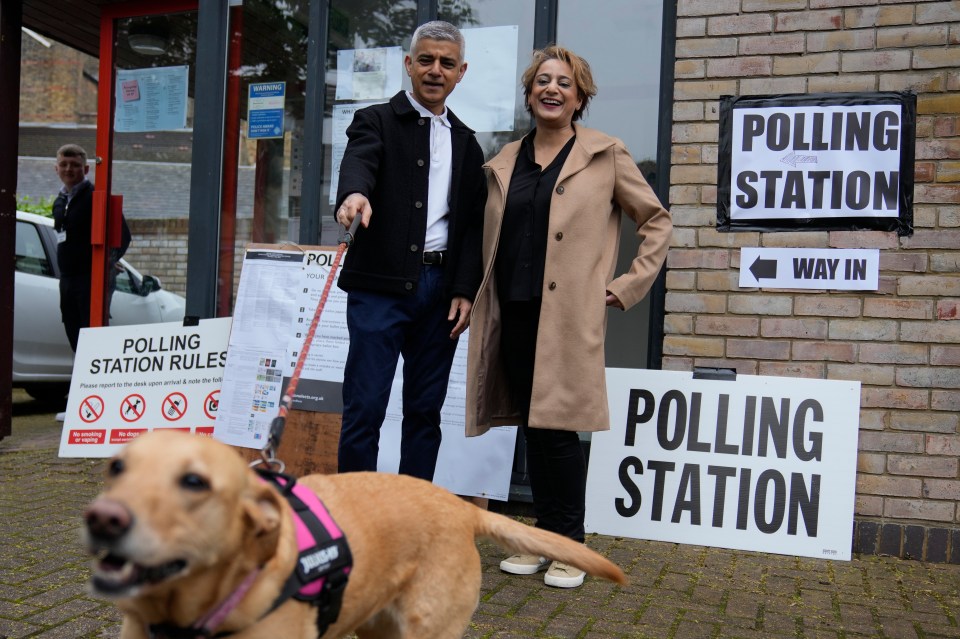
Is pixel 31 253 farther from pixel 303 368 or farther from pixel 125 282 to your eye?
pixel 303 368

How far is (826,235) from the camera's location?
449 centimetres

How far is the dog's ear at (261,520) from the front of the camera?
5.68ft

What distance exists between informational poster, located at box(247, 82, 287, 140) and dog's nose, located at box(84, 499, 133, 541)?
4.76 metres

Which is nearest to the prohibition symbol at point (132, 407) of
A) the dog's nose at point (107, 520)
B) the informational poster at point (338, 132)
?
the informational poster at point (338, 132)

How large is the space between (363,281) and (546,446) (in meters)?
1.05

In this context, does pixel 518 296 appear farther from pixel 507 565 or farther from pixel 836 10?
pixel 836 10

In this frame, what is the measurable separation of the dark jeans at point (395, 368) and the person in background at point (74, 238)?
462 cm

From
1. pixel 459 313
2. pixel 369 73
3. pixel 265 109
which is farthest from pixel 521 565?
pixel 265 109

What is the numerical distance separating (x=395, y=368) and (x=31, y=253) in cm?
606

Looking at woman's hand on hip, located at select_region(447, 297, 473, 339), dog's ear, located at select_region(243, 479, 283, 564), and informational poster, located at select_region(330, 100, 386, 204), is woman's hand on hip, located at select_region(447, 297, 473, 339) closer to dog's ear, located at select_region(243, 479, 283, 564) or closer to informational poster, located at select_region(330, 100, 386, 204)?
dog's ear, located at select_region(243, 479, 283, 564)

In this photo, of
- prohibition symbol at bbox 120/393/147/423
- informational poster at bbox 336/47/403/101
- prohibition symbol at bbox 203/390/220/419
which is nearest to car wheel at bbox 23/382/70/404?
prohibition symbol at bbox 120/393/147/423

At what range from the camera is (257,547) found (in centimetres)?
176

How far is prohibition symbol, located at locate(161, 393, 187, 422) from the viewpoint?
5551 mm

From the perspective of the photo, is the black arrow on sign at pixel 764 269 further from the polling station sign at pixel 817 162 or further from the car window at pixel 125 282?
the car window at pixel 125 282
